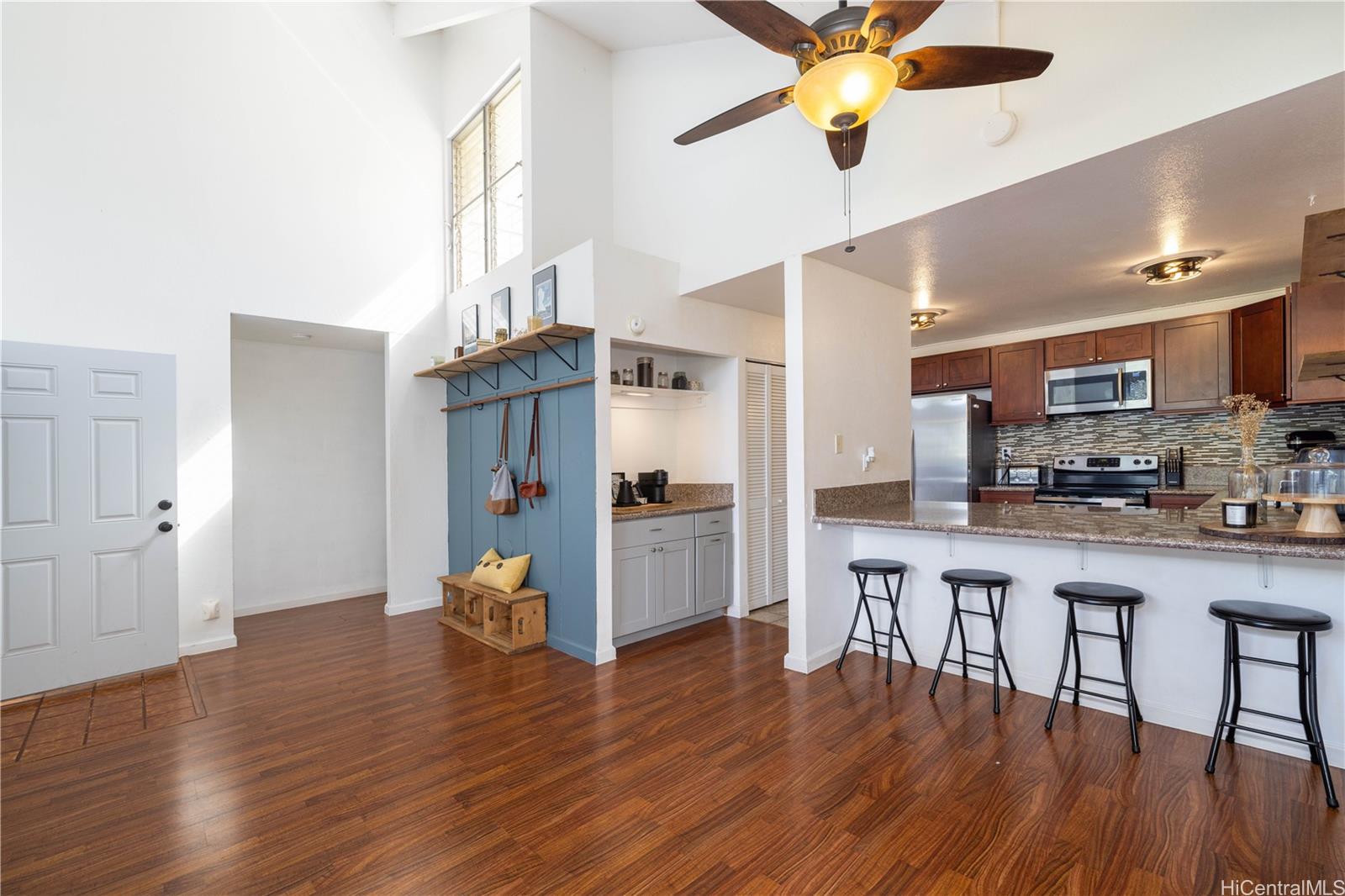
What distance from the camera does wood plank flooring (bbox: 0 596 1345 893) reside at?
72.3 inches

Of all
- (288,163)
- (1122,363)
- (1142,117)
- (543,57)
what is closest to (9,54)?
(288,163)

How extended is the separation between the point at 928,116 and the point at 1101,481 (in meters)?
4.13

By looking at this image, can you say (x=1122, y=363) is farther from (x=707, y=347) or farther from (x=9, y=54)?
(x=9, y=54)

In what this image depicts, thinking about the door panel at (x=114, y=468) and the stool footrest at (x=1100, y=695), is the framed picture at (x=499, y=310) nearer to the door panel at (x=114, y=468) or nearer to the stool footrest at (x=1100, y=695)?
the door panel at (x=114, y=468)

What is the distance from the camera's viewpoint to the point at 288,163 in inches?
179

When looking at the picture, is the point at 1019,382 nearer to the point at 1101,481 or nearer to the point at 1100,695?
the point at 1101,481

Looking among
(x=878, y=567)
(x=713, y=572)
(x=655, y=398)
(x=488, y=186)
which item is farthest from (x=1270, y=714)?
(x=488, y=186)

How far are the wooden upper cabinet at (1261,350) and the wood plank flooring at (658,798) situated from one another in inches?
125

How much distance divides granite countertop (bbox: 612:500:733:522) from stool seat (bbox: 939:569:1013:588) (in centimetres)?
176

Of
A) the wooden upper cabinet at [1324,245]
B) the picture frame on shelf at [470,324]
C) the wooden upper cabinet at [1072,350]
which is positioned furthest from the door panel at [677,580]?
the wooden upper cabinet at [1072,350]

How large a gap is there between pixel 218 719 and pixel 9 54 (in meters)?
4.16

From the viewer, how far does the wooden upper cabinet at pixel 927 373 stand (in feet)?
20.9

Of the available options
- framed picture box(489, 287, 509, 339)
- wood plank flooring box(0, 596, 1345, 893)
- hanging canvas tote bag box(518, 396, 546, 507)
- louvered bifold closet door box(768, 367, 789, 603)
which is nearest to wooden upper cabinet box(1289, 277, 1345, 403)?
wood plank flooring box(0, 596, 1345, 893)

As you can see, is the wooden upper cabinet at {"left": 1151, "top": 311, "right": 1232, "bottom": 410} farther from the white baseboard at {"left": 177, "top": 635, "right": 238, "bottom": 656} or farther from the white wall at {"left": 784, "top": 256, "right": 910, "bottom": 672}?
the white baseboard at {"left": 177, "top": 635, "right": 238, "bottom": 656}
